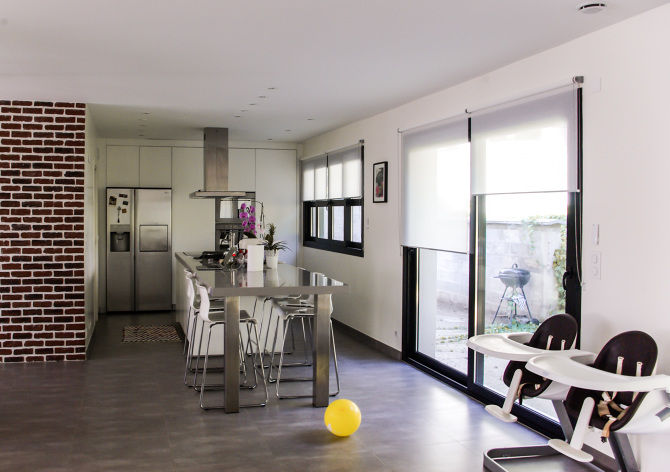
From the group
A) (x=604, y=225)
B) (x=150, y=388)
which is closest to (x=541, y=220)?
(x=604, y=225)

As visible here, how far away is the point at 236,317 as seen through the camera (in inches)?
191

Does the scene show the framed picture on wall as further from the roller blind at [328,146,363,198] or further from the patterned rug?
the patterned rug

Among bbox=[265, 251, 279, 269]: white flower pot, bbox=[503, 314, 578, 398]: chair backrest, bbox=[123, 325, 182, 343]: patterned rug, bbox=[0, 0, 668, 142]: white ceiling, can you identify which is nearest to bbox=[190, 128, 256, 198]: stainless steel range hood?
bbox=[0, 0, 668, 142]: white ceiling

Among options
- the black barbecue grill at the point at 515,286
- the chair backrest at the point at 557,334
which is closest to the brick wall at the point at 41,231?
the black barbecue grill at the point at 515,286

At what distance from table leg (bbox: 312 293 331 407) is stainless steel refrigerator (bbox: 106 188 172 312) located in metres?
5.25

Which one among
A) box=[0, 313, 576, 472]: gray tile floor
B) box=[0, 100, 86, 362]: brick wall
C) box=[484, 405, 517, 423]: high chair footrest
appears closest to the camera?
box=[484, 405, 517, 423]: high chair footrest

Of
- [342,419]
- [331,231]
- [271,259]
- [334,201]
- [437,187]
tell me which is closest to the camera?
[342,419]

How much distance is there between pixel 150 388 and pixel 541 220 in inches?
135

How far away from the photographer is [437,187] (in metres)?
5.75

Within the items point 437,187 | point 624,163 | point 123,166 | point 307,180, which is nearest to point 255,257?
point 437,187

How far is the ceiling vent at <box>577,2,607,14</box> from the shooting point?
331 cm

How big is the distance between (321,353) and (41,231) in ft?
11.1

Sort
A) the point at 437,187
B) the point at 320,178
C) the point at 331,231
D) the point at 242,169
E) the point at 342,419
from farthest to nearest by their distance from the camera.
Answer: the point at 242,169
the point at 320,178
the point at 331,231
the point at 437,187
the point at 342,419

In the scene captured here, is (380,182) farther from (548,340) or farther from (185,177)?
(185,177)
